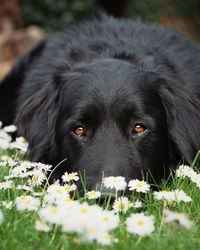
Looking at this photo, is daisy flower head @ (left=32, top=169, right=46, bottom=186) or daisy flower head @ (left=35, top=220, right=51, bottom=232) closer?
daisy flower head @ (left=35, top=220, right=51, bottom=232)

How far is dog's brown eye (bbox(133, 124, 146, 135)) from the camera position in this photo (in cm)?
308

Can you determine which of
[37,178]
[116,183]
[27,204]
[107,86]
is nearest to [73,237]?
[27,204]

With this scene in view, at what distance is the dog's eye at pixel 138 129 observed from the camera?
10.1ft

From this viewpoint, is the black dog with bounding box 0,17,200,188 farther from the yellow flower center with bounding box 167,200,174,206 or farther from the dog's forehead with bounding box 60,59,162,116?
the yellow flower center with bounding box 167,200,174,206

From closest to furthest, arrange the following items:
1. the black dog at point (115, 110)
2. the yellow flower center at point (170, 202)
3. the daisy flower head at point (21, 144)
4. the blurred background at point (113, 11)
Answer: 1. the yellow flower center at point (170, 202)
2. the black dog at point (115, 110)
3. the daisy flower head at point (21, 144)
4. the blurred background at point (113, 11)

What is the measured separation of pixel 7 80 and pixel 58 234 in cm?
342

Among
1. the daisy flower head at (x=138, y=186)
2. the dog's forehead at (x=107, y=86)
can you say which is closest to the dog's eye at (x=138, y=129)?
the dog's forehead at (x=107, y=86)

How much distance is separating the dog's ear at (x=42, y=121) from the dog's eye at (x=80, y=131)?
34 cm

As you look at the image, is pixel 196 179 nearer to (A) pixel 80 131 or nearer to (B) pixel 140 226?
(A) pixel 80 131

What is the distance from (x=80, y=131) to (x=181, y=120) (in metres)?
0.68

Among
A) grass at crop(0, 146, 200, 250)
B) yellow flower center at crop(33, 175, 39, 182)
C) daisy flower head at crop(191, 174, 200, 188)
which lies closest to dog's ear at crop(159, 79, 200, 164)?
daisy flower head at crop(191, 174, 200, 188)

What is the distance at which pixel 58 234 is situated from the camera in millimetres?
2170

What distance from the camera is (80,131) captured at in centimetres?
316

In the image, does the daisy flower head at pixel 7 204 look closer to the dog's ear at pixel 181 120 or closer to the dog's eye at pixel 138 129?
the dog's eye at pixel 138 129
